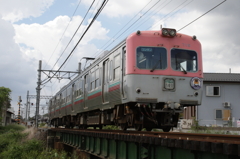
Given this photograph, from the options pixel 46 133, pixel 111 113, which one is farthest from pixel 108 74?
pixel 46 133

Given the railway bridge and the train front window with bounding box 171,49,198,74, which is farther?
the train front window with bounding box 171,49,198,74

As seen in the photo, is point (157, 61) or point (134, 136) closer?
point (134, 136)

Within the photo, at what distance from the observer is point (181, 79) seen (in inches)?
382

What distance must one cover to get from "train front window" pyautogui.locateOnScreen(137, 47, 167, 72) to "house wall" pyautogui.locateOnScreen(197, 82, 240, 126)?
77.2 ft

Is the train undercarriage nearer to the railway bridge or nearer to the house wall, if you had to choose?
the railway bridge

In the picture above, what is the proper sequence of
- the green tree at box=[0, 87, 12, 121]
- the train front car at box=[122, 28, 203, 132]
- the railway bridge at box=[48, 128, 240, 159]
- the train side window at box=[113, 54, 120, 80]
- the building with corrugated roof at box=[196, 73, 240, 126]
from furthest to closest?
1. the green tree at box=[0, 87, 12, 121]
2. the building with corrugated roof at box=[196, 73, 240, 126]
3. the train side window at box=[113, 54, 120, 80]
4. the train front car at box=[122, 28, 203, 132]
5. the railway bridge at box=[48, 128, 240, 159]

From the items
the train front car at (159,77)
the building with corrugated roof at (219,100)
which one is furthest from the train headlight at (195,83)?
the building with corrugated roof at (219,100)

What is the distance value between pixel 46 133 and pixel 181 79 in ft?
46.3

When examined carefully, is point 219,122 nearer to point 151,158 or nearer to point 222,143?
point 151,158

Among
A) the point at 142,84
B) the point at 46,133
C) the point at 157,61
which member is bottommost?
the point at 46,133

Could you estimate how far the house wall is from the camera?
32.2 m

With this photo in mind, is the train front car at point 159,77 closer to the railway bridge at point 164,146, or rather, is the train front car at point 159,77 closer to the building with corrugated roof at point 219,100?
the railway bridge at point 164,146

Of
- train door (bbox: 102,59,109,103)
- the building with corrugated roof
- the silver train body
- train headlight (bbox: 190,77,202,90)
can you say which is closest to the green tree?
the building with corrugated roof

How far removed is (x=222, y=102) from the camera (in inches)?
1280
